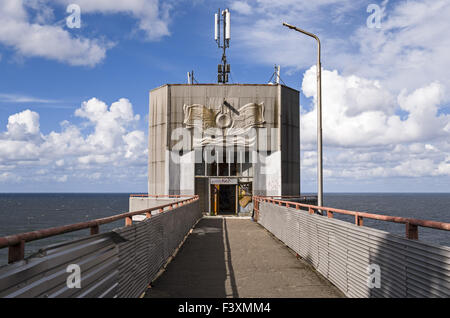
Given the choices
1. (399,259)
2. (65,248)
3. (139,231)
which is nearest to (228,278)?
(139,231)

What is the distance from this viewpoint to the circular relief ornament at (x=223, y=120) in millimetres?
34312

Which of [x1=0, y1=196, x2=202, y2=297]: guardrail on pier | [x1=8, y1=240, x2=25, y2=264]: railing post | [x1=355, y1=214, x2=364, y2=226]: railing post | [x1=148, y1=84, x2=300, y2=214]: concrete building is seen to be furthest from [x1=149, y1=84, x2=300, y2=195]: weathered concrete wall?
[x1=8, y1=240, x2=25, y2=264]: railing post

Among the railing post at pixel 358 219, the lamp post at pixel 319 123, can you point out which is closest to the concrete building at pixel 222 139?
the lamp post at pixel 319 123

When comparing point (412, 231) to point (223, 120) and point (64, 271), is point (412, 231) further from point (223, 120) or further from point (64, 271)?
point (223, 120)

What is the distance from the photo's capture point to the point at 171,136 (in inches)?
1374

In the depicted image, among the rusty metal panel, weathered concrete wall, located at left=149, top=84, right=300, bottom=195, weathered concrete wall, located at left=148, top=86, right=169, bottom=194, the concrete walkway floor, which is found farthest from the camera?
weathered concrete wall, located at left=148, top=86, right=169, bottom=194

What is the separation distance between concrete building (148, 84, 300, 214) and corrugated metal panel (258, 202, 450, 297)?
2280 centimetres

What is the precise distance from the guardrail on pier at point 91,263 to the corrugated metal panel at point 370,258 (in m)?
3.97

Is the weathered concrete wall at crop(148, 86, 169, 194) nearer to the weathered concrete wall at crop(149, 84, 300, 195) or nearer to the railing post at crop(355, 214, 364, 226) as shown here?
the weathered concrete wall at crop(149, 84, 300, 195)

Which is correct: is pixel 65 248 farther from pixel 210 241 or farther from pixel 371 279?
pixel 210 241

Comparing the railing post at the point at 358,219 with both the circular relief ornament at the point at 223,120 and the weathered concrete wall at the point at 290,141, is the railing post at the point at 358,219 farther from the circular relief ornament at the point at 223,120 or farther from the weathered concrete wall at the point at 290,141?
the weathered concrete wall at the point at 290,141

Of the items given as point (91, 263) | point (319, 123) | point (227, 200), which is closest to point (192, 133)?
point (227, 200)

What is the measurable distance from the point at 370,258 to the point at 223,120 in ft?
93.7

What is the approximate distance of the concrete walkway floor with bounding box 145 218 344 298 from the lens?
7504 millimetres
